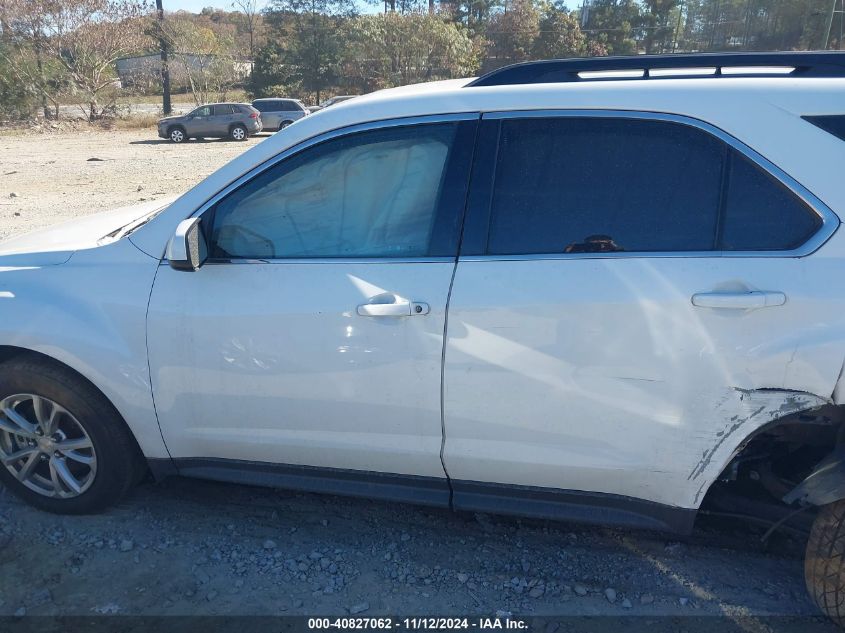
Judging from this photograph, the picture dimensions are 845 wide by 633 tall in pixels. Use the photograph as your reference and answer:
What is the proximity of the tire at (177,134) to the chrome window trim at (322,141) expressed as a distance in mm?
26127

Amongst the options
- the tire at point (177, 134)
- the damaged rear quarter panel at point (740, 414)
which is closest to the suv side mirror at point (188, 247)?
the damaged rear quarter panel at point (740, 414)

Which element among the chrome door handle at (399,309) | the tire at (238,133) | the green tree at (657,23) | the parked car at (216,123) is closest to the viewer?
the chrome door handle at (399,309)

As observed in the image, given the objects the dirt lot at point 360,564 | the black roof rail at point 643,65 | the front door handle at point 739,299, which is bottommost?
the dirt lot at point 360,564

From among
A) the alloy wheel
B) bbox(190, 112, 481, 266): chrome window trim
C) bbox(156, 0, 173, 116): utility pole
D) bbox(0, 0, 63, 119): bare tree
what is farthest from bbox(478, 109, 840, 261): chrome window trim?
bbox(156, 0, 173, 116): utility pole

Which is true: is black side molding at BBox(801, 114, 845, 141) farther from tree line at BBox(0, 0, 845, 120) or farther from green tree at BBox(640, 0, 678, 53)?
green tree at BBox(640, 0, 678, 53)

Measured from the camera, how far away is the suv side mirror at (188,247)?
8.36 ft

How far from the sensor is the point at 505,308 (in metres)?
2.35

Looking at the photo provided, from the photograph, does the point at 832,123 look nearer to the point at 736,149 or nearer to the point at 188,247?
the point at 736,149

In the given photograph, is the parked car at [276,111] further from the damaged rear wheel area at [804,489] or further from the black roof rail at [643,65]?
the damaged rear wheel area at [804,489]

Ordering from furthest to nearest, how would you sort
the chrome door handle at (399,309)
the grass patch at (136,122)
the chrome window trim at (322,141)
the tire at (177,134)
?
1. the grass patch at (136,122)
2. the tire at (177,134)
3. the chrome window trim at (322,141)
4. the chrome door handle at (399,309)

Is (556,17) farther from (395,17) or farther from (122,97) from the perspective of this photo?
(122,97)

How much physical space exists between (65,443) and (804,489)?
2.98 m

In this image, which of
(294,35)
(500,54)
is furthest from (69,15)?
(500,54)

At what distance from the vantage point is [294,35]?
44.4 m
